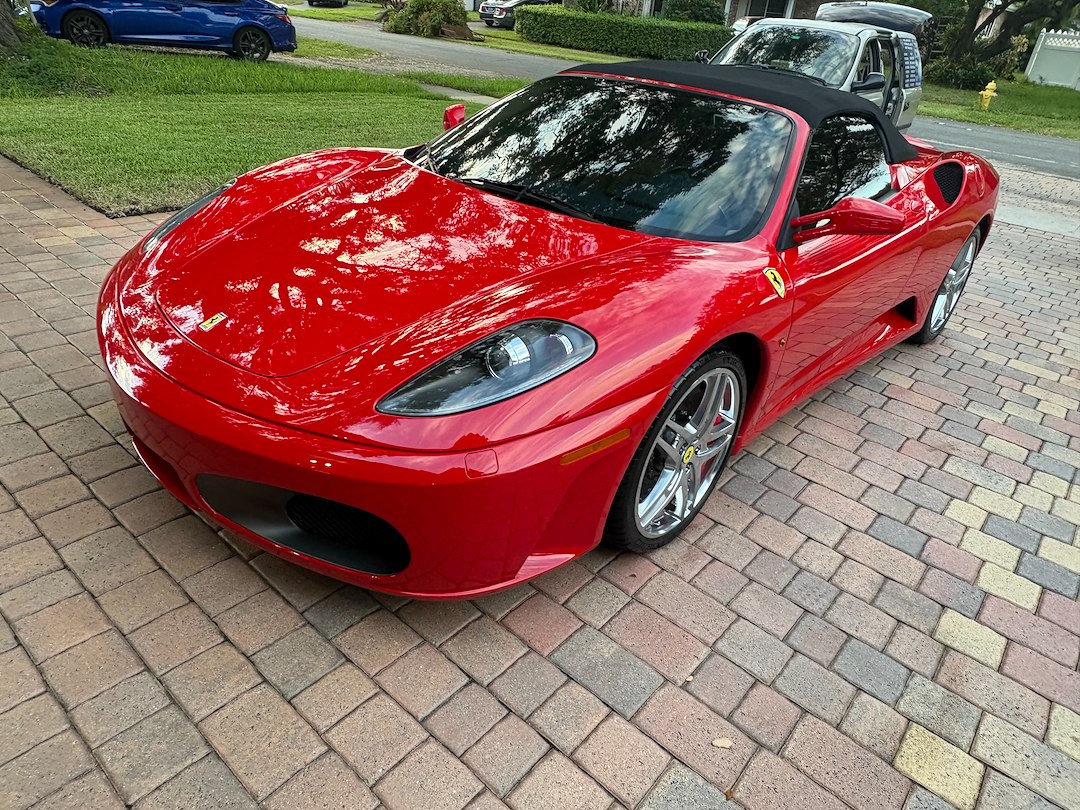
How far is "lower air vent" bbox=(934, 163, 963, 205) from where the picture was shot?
3.74 metres

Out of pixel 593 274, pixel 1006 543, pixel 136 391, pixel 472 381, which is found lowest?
pixel 1006 543

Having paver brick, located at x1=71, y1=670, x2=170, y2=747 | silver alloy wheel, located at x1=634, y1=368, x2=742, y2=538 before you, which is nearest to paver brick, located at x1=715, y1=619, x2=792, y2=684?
silver alloy wheel, located at x1=634, y1=368, x2=742, y2=538

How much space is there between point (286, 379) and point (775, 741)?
153 cm

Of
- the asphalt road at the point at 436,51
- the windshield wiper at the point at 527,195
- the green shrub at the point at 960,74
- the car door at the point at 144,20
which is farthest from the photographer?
the green shrub at the point at 960,74

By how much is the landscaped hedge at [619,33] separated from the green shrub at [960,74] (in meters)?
7.01

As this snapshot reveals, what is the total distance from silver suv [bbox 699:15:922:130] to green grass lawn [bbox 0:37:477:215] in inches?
146

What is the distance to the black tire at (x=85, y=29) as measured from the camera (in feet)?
35.6

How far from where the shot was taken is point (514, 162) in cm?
287

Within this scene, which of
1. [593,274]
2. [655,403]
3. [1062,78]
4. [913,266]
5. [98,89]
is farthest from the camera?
[1062,78]

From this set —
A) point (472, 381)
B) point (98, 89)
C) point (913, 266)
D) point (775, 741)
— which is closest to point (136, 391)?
point (472, 381)

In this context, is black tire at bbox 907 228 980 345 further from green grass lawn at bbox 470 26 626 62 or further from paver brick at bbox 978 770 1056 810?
green grass lawn at bbox 470 26 626 62

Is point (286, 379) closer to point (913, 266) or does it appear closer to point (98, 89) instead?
point (913, 266)

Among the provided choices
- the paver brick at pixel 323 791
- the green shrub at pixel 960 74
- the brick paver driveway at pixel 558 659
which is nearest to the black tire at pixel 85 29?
the brick paver driveway at pixel 558 659

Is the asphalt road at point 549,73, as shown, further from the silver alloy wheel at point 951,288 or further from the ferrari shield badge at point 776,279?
the ferrari shield badge at point 776,279
